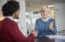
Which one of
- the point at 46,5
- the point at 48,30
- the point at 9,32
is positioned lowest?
the point at 48,30

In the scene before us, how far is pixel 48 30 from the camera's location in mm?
1685

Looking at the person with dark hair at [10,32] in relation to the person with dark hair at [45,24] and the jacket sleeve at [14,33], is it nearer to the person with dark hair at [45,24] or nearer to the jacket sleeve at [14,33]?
the jacket sleeve at [14,33]

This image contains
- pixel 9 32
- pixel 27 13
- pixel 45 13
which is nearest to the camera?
pixel 9 32

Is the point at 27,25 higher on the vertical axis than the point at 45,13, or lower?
lower

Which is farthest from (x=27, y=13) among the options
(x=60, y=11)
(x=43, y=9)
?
(x=60, y=11)

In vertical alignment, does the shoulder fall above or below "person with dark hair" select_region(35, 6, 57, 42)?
above

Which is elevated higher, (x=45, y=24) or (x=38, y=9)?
(x=38, y=9)

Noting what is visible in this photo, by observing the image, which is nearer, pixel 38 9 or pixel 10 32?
pixel 10 32

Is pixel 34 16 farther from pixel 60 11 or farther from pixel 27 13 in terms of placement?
pixel 60 11

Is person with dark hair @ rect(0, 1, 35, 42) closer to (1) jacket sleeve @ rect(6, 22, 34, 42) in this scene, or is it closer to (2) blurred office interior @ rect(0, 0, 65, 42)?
(1) jacket sleeve @ rect(6, 22, 34, 42)

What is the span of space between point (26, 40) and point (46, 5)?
0.70m

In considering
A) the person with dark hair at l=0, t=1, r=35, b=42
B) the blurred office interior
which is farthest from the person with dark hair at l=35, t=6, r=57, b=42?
the person with dark hair at l=0, t=1, r=35, b=42

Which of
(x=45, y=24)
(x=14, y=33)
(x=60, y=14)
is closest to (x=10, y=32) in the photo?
(x=14, y=33)

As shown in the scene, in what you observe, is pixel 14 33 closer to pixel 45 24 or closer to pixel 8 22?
pixel 8 22
